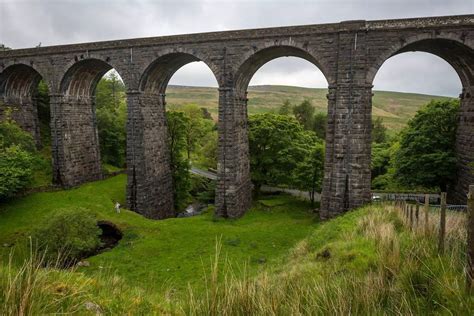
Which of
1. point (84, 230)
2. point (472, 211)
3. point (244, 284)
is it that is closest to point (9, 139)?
point (84, 230)

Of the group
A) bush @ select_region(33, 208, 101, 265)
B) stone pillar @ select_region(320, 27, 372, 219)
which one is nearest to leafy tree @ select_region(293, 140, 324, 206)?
stone pillar @ select_region(320, 27, 372, 219)

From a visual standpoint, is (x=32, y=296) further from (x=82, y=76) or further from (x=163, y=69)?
(x=82, y=76)

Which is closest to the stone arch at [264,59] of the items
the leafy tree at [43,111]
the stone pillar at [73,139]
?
the stone pillar at [73,139]

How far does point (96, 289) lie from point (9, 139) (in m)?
23.1

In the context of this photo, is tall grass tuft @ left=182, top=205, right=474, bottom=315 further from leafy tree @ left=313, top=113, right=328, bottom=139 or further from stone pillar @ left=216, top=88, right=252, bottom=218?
leafy tree @ left=313, top=113, right=328, bottom=139

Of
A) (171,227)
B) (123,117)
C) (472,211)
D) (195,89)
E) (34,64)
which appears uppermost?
(195,89)

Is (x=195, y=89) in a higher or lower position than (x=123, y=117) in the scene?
higher

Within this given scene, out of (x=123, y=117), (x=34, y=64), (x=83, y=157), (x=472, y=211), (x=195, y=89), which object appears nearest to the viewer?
(x=472, y=211)

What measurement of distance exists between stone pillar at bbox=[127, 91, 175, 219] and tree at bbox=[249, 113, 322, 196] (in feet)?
22.5

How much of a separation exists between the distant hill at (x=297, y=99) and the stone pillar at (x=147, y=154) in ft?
269

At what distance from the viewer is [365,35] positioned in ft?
56.0

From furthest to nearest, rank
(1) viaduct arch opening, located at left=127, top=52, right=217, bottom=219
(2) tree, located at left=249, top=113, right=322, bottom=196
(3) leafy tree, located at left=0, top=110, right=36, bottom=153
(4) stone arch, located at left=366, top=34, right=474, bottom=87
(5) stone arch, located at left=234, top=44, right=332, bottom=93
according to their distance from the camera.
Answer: (2) tree, located at left=249, top=113, right=322, bottom=196
(3) leafy tree, located at left=0, top=110, right=36, bottom=153
(1) viaduct arch opening, located at left=127, top=52, right=217, bottom=219
(5) stone arch, located at left=234, top=44, right=332, bottom=93
(4) stone arch, located at left=366, top=34, right=474, bottom=87

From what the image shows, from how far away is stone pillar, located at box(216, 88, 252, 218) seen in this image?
20.2 m

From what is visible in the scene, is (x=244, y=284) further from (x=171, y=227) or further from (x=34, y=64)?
(x=34, y=64)
